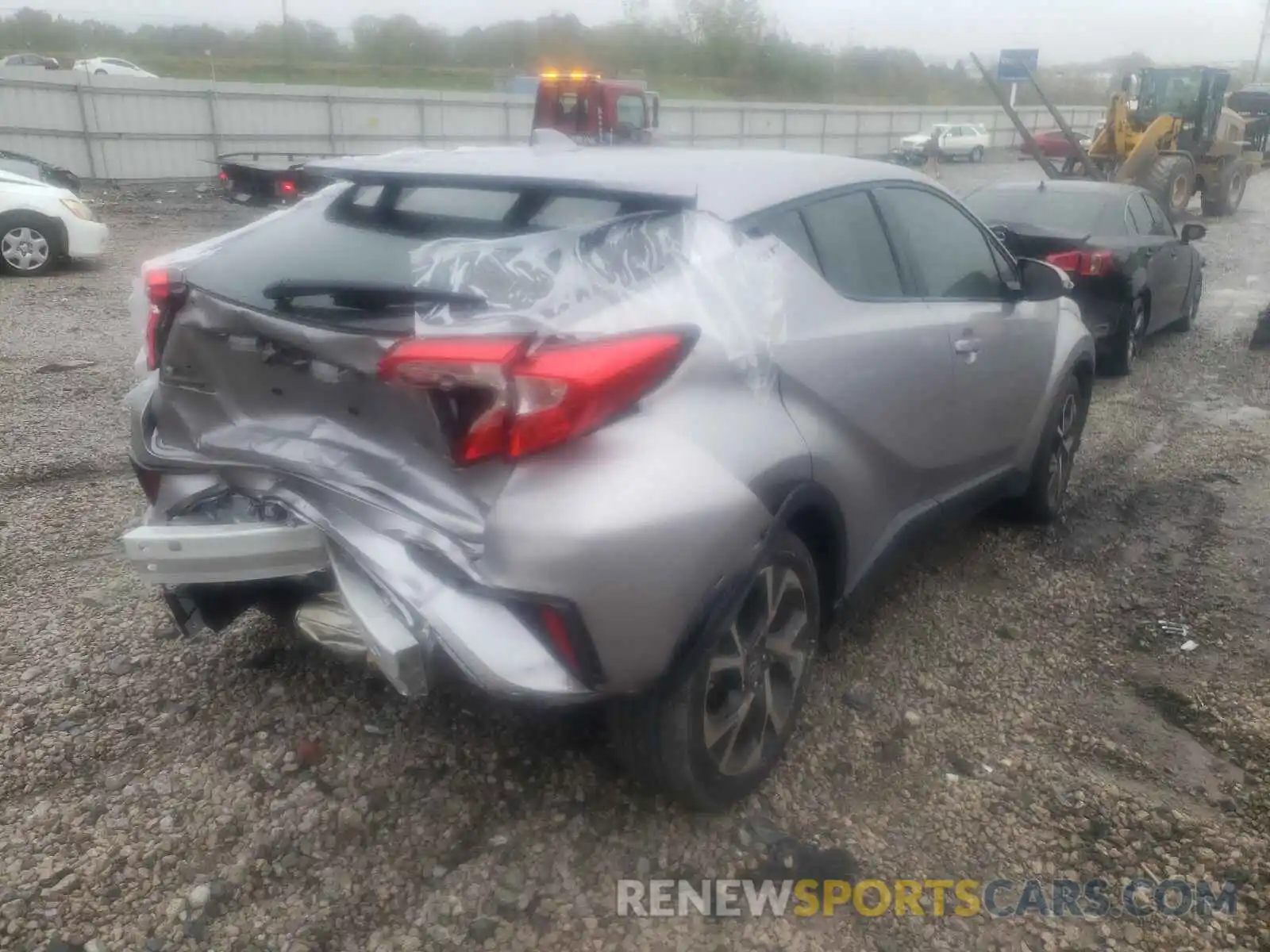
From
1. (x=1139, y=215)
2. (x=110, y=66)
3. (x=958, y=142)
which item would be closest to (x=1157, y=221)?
(x=1139, y=215)

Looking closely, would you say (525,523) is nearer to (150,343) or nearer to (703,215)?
(703,215)

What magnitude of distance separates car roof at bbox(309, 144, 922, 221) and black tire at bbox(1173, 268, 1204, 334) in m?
6.99

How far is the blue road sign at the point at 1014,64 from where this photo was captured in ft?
52.6

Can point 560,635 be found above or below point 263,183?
above

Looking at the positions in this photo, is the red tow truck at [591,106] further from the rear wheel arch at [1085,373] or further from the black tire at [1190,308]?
the rear wheel arch at [1085,373]

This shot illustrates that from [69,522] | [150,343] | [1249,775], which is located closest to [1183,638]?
[1249,775]

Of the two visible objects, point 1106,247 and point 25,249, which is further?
point 25,249

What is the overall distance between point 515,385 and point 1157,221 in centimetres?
807

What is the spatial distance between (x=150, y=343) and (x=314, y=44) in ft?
162

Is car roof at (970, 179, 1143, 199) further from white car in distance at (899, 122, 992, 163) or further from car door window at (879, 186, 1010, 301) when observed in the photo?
white car in distance at (899, 122, 992, 163)

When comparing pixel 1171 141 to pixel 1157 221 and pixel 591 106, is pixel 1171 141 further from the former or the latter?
pixel 1157 221

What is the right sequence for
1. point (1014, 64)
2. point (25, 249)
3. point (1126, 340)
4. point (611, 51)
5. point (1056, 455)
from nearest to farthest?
point (1056, 455)
point (1126, 340)
point (25, 249)
point (1014, 64)
point (611, 51)

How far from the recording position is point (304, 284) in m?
2.45

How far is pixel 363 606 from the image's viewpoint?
228 centimetres
